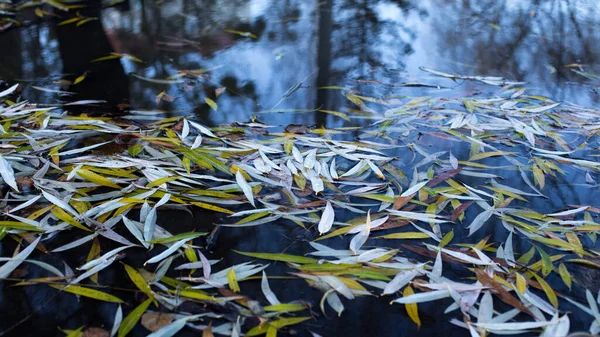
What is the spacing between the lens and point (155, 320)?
3.41 feet

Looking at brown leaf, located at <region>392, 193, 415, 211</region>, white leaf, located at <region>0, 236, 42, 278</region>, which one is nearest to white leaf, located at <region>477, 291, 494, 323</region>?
brown leaf, located at <region>392, 193, 415, 211</region>

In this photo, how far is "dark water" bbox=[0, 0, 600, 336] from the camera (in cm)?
191

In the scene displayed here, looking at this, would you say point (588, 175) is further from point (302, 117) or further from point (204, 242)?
point (204, 242)

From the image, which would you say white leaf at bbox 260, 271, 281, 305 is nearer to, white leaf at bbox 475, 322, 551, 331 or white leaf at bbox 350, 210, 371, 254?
white leaf at bbox 350, 210, 371, 254

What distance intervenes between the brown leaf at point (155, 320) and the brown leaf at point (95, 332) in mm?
74

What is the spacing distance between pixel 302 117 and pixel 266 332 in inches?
42.6

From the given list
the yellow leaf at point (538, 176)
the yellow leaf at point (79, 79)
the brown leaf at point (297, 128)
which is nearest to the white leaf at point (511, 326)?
the yellow leaf at point (538, 176)

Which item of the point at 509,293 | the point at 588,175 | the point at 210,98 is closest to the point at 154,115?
the point at 210,98

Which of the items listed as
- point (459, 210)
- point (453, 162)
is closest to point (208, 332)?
point (459, 210)

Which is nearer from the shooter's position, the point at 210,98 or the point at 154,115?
the point at 154,115

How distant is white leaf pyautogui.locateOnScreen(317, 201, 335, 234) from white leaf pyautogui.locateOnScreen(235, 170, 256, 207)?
20cm

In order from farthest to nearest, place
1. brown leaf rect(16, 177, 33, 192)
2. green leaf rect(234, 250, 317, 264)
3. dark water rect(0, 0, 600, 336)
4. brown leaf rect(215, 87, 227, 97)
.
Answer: brown leaf rect(215, 87, 227, 97) < dark water rect(0, 0, 600, 336) < brown leaf rect(16, 177, 33, 192) < green leaf rect(234, 250, 317, 264)

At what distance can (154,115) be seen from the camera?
1950 millimetres

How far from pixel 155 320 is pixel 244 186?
19.9 inches
